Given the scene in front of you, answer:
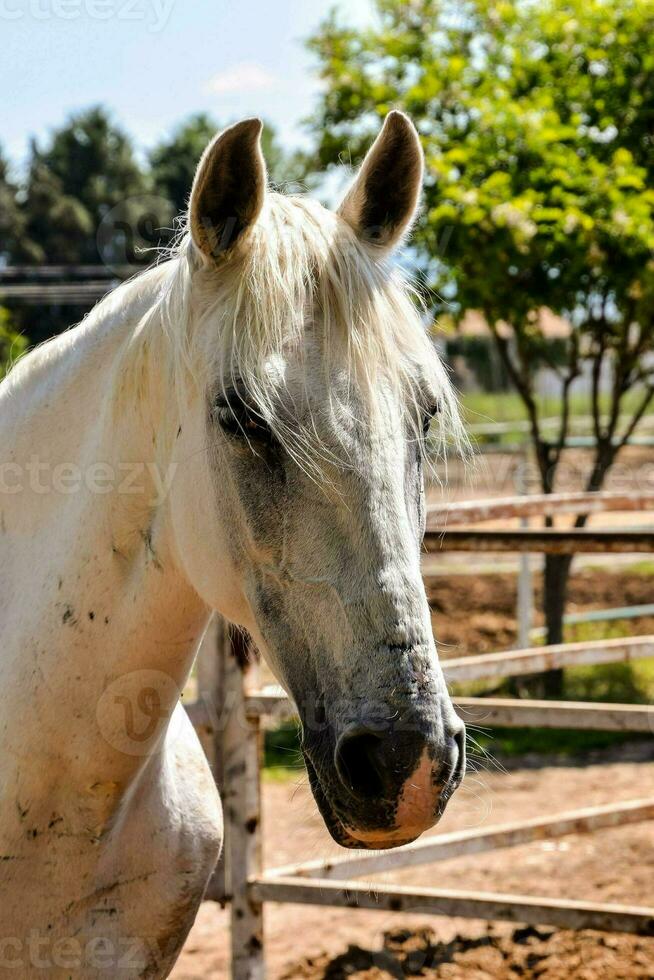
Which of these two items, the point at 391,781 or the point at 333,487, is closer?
the point at 391,781

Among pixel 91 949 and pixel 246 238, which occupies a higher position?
pixel 246 238

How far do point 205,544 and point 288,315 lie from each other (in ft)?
1.50

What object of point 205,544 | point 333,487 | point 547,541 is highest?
point 333,487

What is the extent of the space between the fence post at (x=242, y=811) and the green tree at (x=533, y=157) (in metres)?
4.04

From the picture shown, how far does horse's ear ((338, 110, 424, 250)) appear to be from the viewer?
6.25 ft

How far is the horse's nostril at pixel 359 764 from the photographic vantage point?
146 centimetres

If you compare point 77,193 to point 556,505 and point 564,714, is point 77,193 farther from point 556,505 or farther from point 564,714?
point 564,714

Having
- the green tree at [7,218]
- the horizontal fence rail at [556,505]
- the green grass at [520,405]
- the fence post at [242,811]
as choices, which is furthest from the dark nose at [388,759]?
the green tree at [7,218]

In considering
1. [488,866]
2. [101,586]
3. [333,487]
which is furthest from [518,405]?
[333,487]

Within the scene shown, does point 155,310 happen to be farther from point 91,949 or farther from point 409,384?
point 91,949

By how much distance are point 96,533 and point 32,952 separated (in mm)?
869

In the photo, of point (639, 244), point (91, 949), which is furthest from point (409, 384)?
point (639, 244)

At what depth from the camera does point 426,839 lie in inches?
133

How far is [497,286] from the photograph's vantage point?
6.84m
